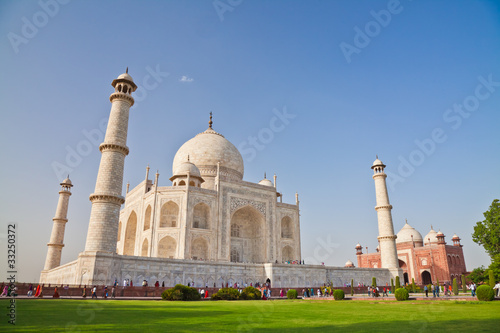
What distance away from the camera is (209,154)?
32.7 metres

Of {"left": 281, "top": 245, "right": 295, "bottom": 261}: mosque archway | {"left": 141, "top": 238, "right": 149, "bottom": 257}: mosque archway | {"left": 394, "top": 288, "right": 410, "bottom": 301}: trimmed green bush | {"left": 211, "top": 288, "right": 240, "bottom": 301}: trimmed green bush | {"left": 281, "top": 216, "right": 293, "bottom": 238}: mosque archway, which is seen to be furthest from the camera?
{"left": 281, "top": 216, "right": 293, "bottom": 238}: mosque archway

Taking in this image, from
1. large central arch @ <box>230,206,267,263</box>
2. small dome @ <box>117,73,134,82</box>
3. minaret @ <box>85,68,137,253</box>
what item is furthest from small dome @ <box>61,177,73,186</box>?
large central arch @ <box>230,206,267,263</box>

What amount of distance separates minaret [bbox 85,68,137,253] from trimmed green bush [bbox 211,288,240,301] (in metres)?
5.99

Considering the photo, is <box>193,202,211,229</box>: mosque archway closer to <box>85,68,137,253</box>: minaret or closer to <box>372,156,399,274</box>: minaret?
<box>85,68,137,253</box>: minaret

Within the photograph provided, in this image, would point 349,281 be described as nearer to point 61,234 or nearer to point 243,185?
point 243,185

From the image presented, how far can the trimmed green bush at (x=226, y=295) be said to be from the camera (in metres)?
16.1

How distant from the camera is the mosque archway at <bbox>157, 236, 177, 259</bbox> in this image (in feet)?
83.3

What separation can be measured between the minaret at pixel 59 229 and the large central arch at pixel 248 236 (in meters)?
13.3

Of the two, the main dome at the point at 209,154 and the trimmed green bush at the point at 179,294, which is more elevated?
the main dome at the point at 209,154

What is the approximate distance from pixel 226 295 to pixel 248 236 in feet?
46.2

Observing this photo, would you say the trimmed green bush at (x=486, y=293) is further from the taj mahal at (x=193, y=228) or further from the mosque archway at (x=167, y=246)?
the mosque archway at (x=167, y=246)

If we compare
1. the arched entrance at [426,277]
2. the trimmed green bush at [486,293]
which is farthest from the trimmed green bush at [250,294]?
the arched entrance at [426,277]

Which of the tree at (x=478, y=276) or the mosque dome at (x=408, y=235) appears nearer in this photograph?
the tree at (x=478, y=276)

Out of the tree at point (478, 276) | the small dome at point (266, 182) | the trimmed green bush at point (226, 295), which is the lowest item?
the trimmed green bush at point (226, 295)
